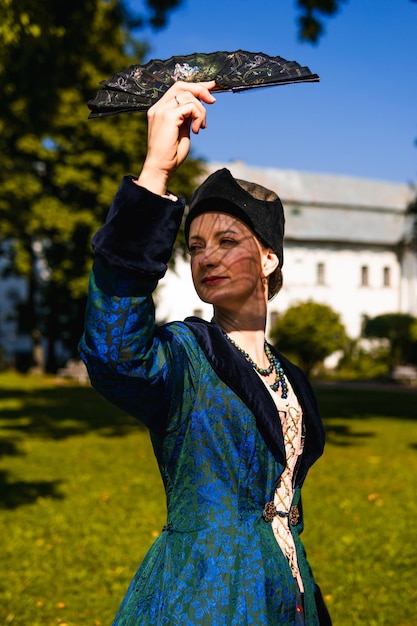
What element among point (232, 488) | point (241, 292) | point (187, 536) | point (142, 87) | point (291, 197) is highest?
point (291, 197)

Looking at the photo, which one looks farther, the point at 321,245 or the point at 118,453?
the point at 321,245

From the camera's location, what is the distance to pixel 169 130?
1.87 metres

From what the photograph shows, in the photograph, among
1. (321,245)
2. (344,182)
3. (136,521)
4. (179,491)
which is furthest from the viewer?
(344,182)

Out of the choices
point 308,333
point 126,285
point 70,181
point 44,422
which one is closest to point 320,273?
point 308,333

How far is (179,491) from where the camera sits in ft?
7.02

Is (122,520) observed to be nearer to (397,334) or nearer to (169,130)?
(169,130)

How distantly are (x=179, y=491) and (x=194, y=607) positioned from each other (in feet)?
0.98

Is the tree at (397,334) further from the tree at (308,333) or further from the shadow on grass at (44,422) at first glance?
the shadow on grass at (44,422)

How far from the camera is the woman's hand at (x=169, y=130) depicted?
1.86 m

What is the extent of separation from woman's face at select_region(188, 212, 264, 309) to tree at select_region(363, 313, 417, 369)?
38359 mm

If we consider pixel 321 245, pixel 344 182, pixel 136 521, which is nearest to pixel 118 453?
pixel 136 521

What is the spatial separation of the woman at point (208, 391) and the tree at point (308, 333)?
3574 centimetres

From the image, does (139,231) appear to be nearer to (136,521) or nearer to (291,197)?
(136,521)

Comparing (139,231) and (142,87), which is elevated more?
(142,87)
